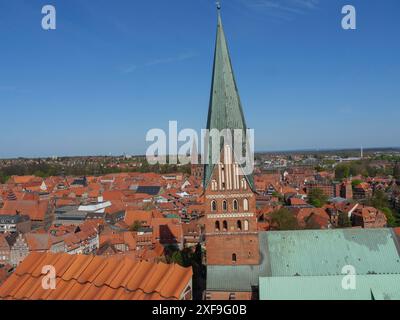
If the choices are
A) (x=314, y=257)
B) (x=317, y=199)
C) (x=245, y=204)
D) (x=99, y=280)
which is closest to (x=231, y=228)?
(x=245, y=204)

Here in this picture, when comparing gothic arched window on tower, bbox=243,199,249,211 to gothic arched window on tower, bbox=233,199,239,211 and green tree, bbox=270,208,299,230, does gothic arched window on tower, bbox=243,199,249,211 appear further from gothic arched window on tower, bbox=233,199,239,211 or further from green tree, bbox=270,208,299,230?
green tree, bbox=270,208,299,230

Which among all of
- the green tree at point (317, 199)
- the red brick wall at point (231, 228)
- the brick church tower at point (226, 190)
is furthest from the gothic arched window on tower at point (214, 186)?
the green tree at point (317, 199)

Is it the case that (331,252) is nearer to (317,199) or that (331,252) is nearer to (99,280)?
(99,280)

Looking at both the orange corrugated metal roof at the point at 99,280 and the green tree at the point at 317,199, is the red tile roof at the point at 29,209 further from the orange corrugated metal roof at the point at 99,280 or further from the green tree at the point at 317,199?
the orange corrugated metal roof at the point at 99,280

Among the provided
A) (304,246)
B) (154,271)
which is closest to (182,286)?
(154,271)
